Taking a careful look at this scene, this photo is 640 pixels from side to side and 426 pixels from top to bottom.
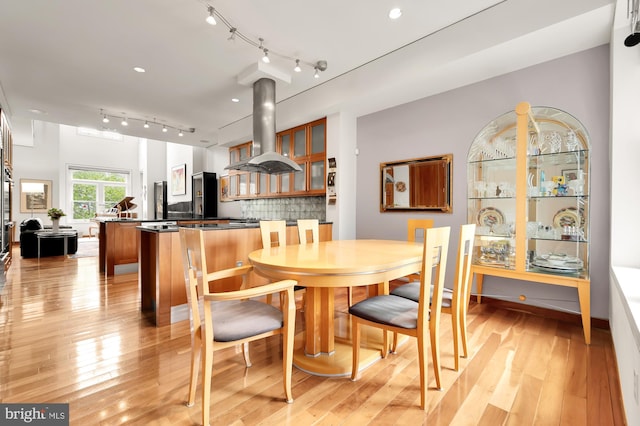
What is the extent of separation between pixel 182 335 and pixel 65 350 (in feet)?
2.52

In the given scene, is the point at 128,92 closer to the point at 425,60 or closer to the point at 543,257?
the point at 425,60

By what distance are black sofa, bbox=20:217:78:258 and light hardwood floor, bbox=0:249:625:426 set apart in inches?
174

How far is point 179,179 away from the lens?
26.9ft

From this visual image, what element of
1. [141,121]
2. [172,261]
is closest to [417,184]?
[172,261]

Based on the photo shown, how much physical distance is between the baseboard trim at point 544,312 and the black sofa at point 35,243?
7.83 m

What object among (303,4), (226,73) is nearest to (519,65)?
(303,4)

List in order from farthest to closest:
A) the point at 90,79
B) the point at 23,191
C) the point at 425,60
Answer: the point at 23,191
the point at 90,79
the point at 425,60

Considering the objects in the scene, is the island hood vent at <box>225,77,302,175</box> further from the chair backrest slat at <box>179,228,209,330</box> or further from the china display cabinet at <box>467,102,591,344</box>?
the china display cabinet at <box>467,102,591,344</box>

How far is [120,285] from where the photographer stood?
13.2 feet

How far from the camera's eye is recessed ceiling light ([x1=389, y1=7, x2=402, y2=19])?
2.47 meters

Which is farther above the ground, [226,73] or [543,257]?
[226,73]

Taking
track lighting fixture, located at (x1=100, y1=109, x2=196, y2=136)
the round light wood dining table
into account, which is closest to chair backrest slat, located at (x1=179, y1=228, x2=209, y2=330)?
the round light wood dining table

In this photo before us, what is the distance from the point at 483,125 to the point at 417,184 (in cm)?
95

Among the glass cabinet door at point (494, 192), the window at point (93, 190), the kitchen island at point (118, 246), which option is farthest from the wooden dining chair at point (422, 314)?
the window at point (93, 190)
